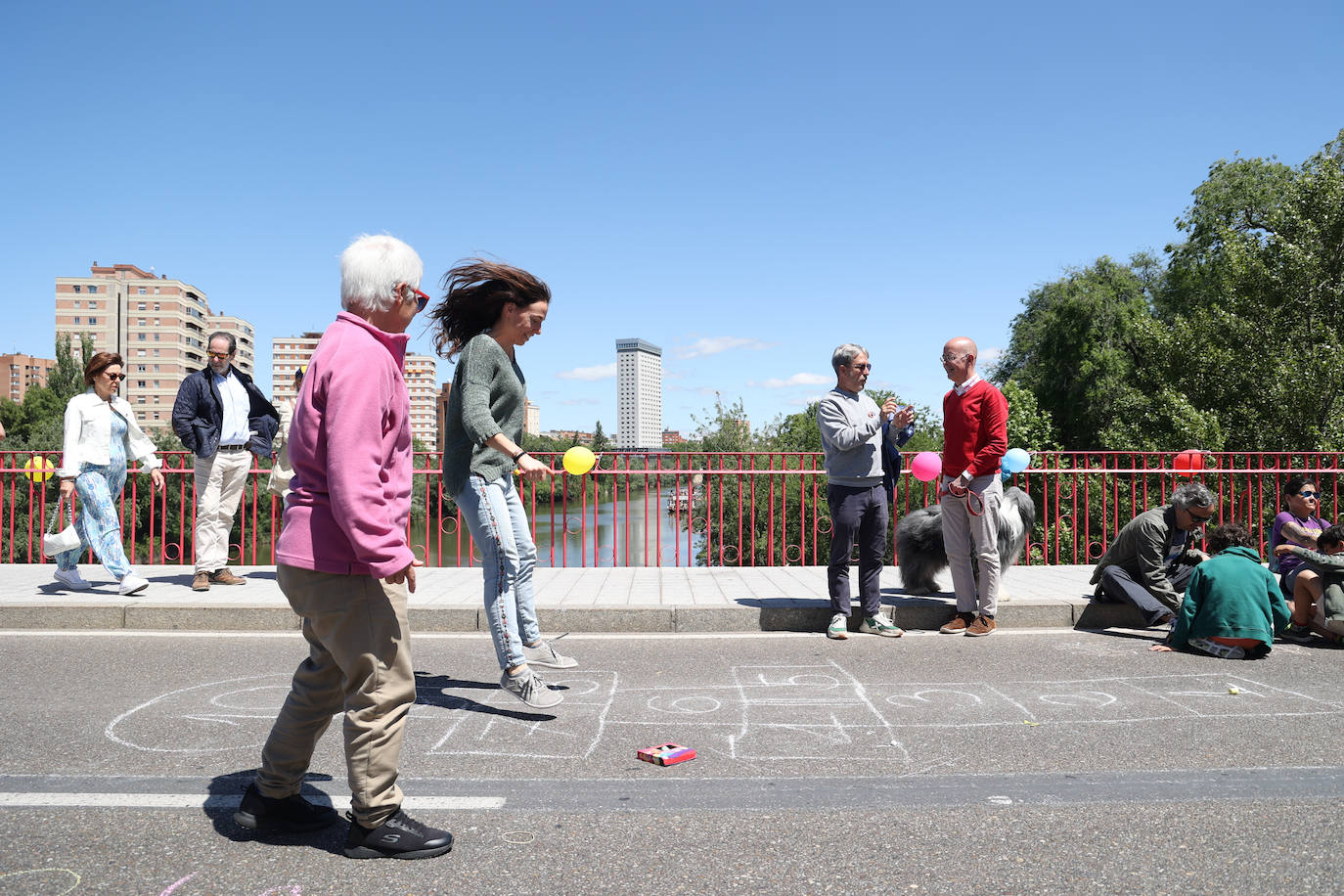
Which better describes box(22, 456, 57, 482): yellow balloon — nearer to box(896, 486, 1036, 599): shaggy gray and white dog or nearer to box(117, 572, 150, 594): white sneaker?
box(117, 572, 150, 594): white sneaker

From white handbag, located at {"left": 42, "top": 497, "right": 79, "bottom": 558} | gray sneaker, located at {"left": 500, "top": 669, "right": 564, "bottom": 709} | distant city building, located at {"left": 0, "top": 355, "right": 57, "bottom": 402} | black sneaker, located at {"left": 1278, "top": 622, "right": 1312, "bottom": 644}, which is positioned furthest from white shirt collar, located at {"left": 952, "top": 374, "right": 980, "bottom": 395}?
distant city building, located at {"left": 0, "top": 355, "right": 57, "bottom": 402}

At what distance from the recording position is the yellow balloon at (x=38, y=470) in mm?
8117

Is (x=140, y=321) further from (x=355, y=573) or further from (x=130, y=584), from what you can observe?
(x=355, y=573)

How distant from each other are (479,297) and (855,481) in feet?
9.91

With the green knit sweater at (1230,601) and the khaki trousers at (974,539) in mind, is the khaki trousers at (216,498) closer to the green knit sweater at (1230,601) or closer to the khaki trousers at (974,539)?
the khaki trousers at (974,539)

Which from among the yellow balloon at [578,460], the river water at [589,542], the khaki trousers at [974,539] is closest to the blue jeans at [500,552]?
the yellow balloon at [578,460]

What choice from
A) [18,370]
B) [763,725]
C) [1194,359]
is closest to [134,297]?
[18,370]

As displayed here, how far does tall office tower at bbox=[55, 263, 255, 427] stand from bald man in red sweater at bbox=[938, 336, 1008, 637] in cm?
14198

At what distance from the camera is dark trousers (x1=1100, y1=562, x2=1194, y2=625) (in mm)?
6547

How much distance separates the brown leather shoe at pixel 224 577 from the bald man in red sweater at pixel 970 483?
6.04 m

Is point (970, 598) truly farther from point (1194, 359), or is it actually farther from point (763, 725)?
point (1194, 359)

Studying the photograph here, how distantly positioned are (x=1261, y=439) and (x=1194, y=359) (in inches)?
123

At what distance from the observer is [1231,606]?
567cm

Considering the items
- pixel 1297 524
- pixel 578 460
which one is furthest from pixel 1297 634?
pixel 578 460
